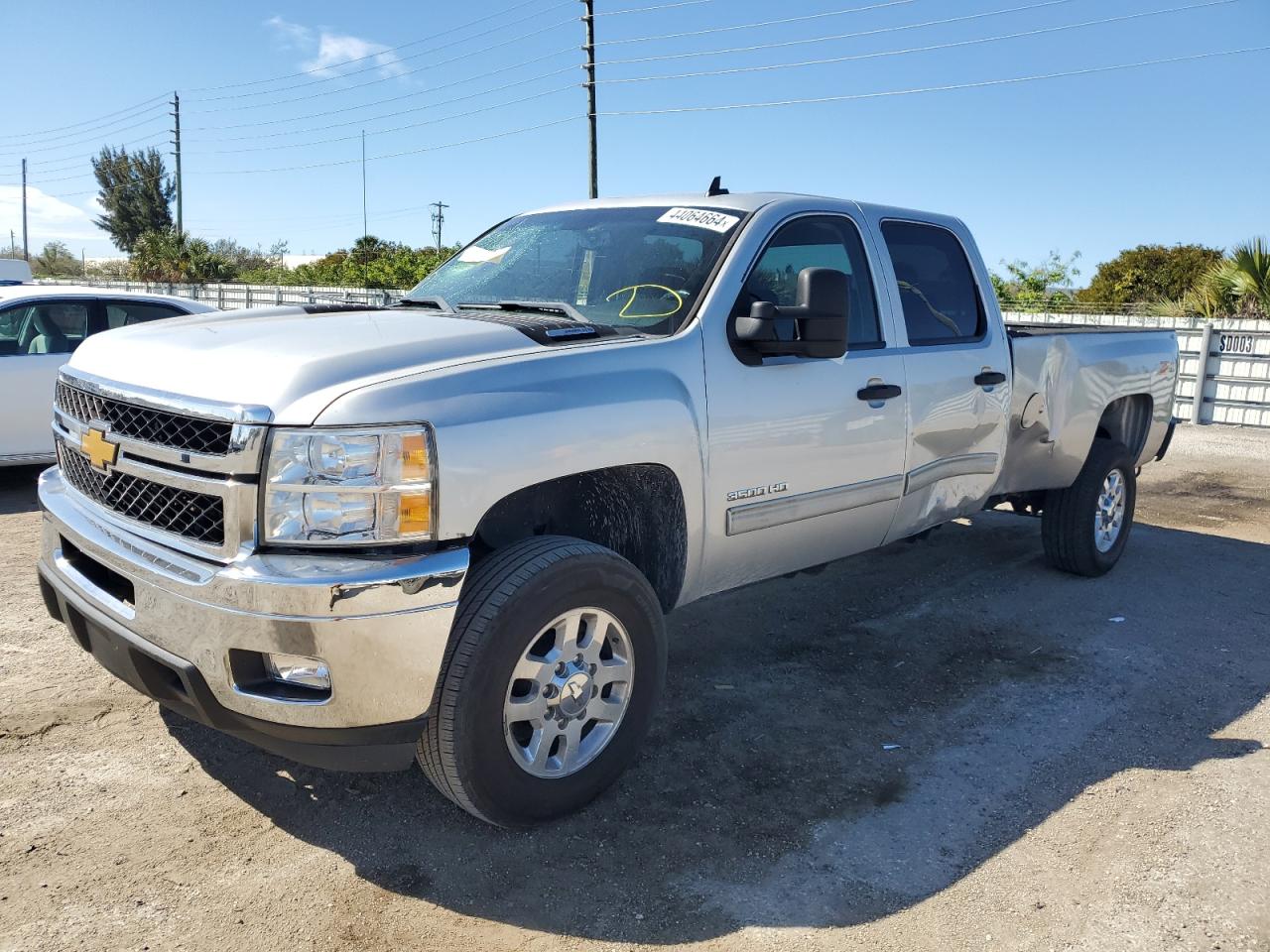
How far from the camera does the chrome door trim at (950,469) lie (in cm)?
450

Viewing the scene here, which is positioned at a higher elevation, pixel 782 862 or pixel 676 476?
pixel 676 476

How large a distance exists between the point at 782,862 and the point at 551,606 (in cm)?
101

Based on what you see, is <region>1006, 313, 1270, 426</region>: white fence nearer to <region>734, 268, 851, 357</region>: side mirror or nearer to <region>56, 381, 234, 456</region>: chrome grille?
<region>734, 268, 851, 357</region>: side mirror

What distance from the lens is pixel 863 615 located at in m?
5.32

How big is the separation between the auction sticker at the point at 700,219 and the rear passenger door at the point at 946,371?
929 mm

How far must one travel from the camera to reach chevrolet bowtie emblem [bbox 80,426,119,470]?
3.09 metres

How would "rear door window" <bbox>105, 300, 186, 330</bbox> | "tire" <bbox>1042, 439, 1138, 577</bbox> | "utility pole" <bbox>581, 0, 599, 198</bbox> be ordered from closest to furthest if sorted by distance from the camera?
"tire" <bbox>1042, 439, 1138, 577</bbox> < "rear door window" <bbox>105, 300, 186, 330</bbox> < "utility pole" <bbox>581, 0, 599, 198</bbox>

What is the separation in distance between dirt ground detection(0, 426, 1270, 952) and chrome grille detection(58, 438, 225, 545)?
961mm

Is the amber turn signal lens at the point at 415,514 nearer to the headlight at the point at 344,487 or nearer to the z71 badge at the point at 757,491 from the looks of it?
the headlight at the point at 344,487

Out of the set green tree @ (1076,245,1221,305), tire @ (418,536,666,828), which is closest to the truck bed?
tire @ (418,536,666,828)

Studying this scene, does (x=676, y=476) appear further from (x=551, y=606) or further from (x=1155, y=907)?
(x=1155, y=907)

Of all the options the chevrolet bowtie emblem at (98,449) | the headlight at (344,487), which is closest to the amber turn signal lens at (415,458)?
the headlight at (344,487)

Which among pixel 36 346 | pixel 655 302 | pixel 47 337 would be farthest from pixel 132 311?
pixel 655 302

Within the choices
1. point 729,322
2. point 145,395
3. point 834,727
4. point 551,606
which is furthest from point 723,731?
point 145,395
